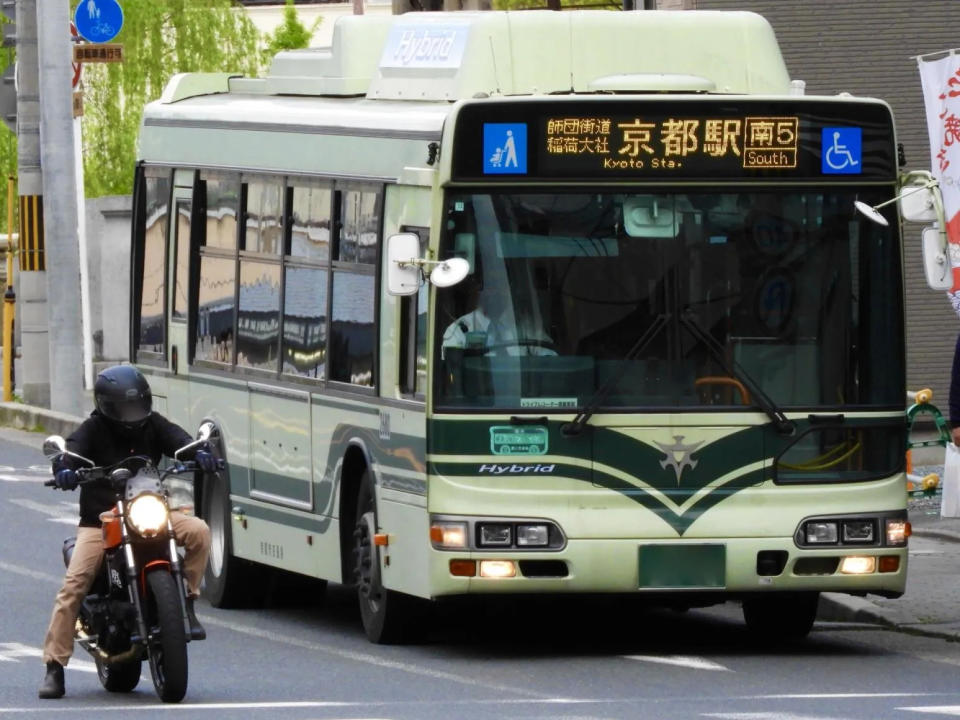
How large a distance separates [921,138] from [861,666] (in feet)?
43.8

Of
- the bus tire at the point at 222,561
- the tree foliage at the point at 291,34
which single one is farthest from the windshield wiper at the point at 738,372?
the tree foliage at the point at 291,34

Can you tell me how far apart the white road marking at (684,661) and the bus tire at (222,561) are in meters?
3.38

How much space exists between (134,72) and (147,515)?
40.9 metres

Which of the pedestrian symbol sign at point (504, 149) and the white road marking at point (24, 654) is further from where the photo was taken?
the white road marking at point (24, 654)

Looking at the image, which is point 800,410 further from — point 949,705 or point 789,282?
point 949,705

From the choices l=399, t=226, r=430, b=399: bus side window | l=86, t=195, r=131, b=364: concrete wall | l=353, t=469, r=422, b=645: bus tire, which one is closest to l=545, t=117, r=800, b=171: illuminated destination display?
l=399, t=226, r=430, b=399: bus side window

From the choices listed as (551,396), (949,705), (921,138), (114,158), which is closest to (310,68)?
(551,396)

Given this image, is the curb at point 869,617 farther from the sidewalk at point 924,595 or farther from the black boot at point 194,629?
the black boot at point 194,629

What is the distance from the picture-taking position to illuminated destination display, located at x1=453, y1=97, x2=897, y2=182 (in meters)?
12.5

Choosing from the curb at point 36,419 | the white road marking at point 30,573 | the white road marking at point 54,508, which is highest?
the white road marking at point 30,573

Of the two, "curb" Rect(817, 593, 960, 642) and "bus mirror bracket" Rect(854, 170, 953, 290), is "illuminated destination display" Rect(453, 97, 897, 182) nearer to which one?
"bus mirror bracket" Rect(854, 170, 953, 290)

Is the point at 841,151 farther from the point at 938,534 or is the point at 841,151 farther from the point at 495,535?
the point at 938,534

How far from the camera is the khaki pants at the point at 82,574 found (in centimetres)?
1126

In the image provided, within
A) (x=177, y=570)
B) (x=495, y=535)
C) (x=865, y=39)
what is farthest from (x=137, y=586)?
(x=865, y=39)
